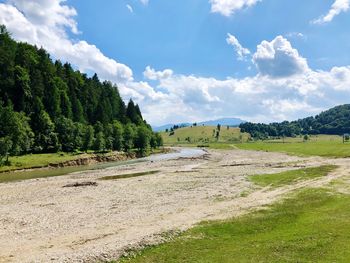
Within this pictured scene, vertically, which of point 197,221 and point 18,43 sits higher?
point 18,43

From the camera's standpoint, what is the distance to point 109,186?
55125 mm

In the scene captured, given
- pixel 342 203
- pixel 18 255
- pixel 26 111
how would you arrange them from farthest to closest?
pixel 26 111
pixel 342 203
pixel 18 255

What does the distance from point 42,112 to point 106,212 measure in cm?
9703

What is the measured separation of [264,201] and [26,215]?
23312 millimetres

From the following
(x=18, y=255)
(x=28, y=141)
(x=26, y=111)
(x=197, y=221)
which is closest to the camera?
(x=18, y=255)

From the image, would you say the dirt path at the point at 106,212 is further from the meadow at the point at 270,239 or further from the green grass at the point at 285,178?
the green grass at the point at 285,178

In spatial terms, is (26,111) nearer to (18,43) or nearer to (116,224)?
(18,43)

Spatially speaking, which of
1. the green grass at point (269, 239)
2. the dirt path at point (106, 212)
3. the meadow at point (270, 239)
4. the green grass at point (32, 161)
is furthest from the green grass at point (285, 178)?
the green grass at point (32, 161)

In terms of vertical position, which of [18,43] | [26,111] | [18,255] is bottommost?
[18,255]

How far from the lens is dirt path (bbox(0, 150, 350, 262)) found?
2517 centimetres

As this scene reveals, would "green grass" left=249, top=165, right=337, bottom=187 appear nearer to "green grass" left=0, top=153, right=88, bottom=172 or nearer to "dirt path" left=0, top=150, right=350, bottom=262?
"dirt path" left=0, top=150, right=350, bottom=262

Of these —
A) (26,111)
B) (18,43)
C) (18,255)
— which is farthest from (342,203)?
(18,43)

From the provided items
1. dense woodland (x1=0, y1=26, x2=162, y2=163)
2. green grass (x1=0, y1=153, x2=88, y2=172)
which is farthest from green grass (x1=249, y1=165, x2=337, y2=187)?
dense woodland (x1=0, y1=26, x2=162, y2=163)

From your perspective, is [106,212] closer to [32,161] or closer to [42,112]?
[32,161]
